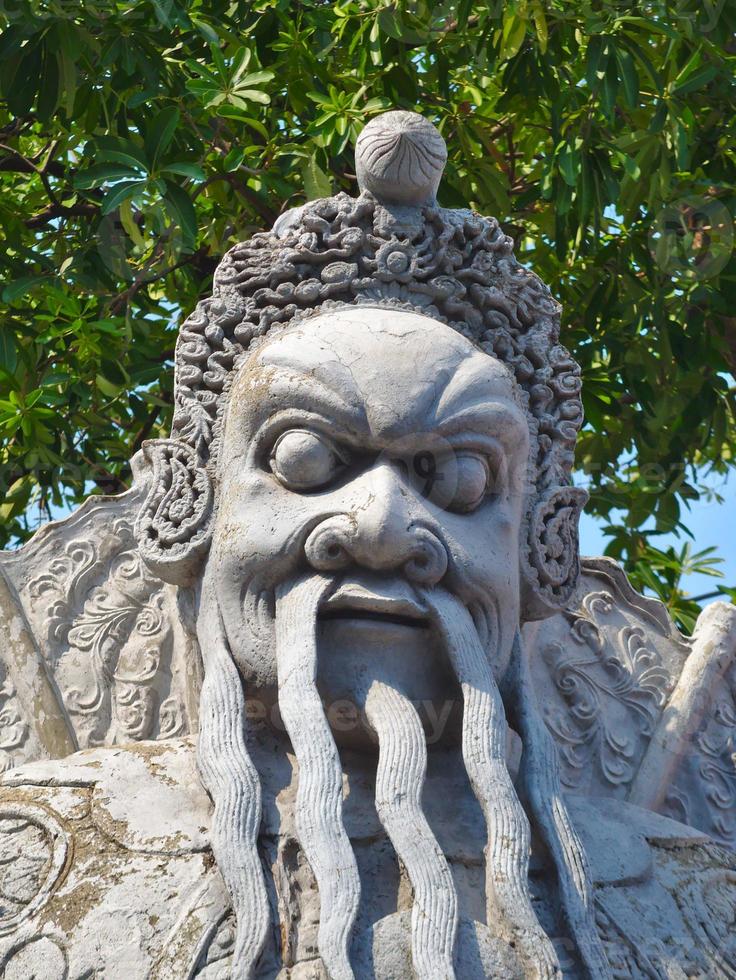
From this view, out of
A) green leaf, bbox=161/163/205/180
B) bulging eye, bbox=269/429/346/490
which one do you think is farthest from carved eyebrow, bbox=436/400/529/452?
green leaf, bbox=161/163/205/180

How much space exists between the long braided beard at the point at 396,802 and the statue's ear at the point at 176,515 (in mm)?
179

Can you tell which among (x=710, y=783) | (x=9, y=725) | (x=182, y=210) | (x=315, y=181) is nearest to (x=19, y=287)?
(x=182, y=210)

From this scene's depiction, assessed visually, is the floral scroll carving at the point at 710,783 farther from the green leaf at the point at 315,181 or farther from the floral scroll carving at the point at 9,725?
the green leaf at the point at 315,181

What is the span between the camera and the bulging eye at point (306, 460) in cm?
Answer: 466

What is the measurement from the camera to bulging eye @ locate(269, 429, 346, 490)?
4664 mm

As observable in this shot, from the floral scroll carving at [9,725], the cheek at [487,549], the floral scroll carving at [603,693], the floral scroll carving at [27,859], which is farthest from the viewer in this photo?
the floral scroll carving at [603,693]

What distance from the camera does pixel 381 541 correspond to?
→ 4496 millimetres

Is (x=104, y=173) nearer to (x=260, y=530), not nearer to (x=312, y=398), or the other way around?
(x=312, y=398)

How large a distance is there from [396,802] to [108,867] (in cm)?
71

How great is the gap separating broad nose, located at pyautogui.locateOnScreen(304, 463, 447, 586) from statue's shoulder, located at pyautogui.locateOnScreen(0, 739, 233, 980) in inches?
27.2

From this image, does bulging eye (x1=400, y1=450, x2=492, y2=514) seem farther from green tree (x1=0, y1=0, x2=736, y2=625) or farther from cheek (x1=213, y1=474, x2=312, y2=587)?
green tree (x1=0, y1=0, x2=736, y2=625)

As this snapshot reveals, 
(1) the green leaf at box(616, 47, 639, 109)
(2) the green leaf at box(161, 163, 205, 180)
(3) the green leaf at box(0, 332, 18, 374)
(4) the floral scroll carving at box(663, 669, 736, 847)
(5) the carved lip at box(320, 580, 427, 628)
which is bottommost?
(4) the floral scroll carving at box(663, 669, 736, 847)

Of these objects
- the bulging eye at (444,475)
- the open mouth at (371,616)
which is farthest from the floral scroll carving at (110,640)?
the bulging eye at (444,475)

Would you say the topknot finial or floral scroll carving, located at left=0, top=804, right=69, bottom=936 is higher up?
the topknot finial
